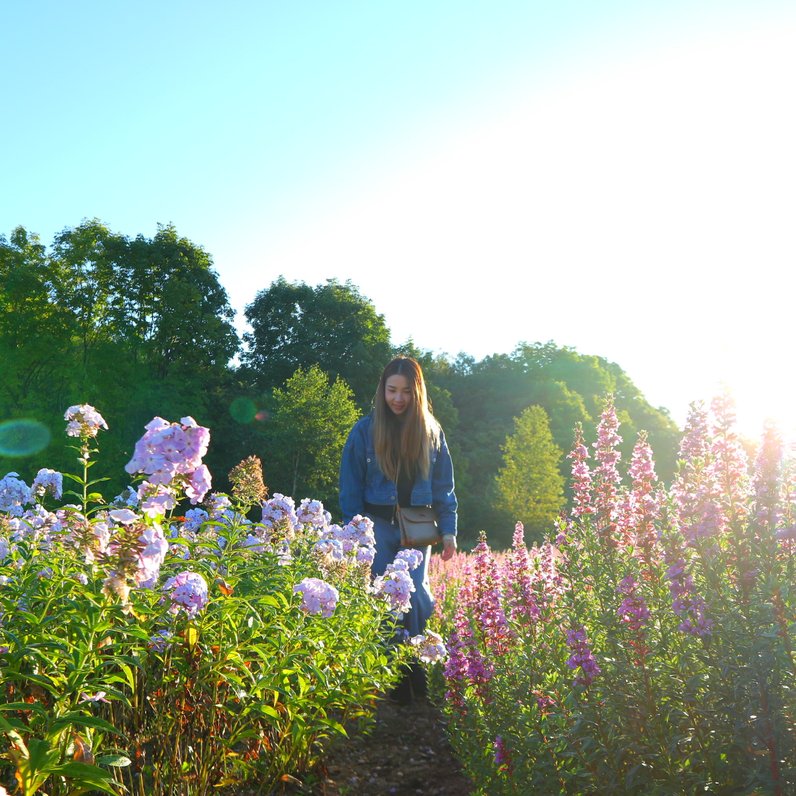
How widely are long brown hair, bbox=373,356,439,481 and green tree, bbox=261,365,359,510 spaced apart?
69.9 feet

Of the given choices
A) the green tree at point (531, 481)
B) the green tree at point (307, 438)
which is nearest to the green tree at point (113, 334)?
the green tree at point (307, 438)

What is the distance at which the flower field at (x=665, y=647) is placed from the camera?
2.71 metres

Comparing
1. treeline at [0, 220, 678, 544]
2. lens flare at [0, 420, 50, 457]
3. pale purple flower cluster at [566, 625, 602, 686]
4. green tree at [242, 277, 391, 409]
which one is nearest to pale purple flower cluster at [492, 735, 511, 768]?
pale purple flower cluster at [566, 625, 602, 686]

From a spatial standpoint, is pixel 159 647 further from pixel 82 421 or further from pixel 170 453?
pixel 82 421

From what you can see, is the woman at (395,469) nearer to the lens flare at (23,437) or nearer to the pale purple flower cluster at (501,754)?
the pale purple flower cluster at (501,754)

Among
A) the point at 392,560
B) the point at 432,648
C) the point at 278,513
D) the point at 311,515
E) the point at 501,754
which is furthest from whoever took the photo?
the point at 392,560

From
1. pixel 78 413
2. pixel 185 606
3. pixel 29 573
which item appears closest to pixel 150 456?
pixel 185 606

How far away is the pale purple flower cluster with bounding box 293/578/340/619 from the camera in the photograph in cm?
343

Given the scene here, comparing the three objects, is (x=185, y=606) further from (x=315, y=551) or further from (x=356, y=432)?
(x=356, y=432)

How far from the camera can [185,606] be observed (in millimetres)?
2744

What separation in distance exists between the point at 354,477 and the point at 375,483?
0.19 metres

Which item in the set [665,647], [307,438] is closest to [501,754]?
[665,647]

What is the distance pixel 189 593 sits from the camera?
8.92 ft

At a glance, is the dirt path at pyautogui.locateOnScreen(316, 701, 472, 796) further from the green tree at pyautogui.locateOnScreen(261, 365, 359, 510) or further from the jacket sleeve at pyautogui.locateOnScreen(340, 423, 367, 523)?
the green tree at pyautogui.locateOnScreen(261, 365, 359, 510)
